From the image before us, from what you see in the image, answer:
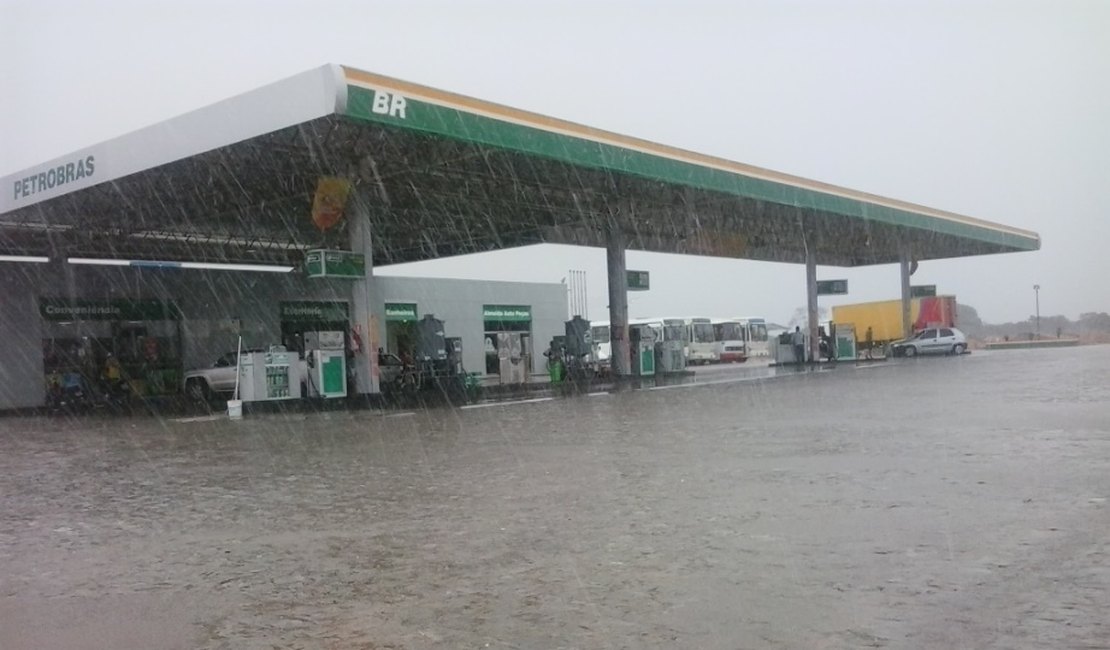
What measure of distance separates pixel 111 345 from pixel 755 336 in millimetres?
41439

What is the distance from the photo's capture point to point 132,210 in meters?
24.5

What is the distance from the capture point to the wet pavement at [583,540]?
15.8 ft

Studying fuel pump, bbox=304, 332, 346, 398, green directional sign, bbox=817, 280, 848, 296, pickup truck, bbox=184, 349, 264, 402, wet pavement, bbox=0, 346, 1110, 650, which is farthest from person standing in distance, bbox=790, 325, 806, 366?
wet pavement, bbox=0, 346, 1110, 650

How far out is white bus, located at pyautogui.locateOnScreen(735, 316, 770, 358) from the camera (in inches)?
2333

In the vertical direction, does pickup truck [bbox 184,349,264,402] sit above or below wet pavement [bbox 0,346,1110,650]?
above

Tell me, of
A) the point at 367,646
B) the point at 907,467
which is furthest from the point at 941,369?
the point at 367,646

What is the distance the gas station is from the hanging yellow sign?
4cm

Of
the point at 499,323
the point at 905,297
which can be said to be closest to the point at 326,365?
the point at 499,323

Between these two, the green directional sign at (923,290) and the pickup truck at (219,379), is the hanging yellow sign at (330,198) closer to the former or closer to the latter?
the pickup truck at (219,379)

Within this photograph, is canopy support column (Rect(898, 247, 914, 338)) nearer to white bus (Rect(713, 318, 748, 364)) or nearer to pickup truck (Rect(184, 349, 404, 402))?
white bus (Rect(713, 318, 748, 364))

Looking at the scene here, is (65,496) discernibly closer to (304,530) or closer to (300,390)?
(304,530)

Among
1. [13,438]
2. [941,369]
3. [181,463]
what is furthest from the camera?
[941,369]

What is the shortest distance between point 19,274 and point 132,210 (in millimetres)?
5232

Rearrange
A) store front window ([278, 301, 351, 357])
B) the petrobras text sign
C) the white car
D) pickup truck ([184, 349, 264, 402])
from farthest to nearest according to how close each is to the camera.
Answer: the white car
store front window ([278, 301, 351, 357])
pickup truck ([184, 349, 264, 402])
the petrobras text sign
